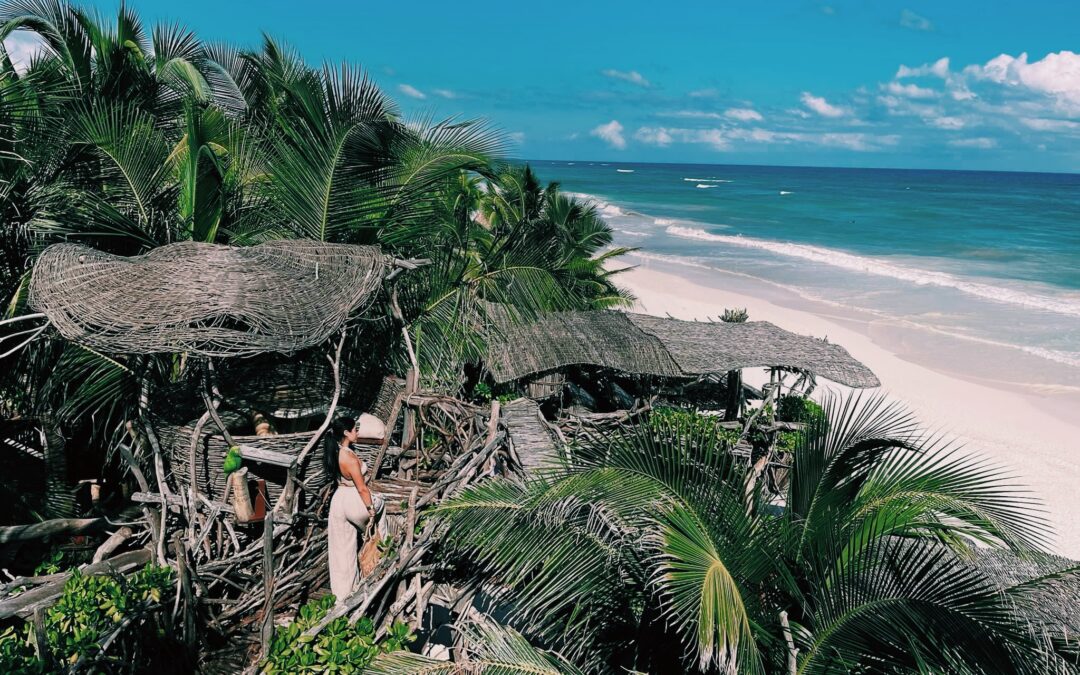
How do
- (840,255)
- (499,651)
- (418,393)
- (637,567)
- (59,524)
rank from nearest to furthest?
(499,651)
(637,567)
(59,524)
(418,393)
(840,255)

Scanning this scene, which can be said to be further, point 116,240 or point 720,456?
point 116,240

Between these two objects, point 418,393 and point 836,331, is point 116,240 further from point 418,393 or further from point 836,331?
point 836,331

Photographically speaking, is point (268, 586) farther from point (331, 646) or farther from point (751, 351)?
point (751, 351)

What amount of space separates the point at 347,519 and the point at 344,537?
134 millimetres

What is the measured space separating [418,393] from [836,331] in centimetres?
1671

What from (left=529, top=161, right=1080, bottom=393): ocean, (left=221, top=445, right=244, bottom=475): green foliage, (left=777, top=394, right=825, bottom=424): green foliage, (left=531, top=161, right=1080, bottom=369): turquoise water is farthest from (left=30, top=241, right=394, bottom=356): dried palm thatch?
(left=531, top=161, right=1080, bottom=369): turquoise water

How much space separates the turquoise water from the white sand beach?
2.62m

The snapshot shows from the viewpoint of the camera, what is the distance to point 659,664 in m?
3.73

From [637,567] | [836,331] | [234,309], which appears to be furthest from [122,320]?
[836,331]

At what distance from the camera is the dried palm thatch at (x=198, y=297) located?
4410mm

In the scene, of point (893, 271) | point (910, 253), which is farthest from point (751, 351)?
point (910, 253)

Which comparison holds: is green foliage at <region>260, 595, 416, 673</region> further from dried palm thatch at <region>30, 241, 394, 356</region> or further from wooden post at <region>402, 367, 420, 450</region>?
wooden post at <region>402, 367, 420, 450</region>

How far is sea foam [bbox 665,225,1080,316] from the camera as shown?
2458 cm

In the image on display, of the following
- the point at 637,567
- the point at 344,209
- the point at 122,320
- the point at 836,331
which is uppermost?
the point at 344,209
